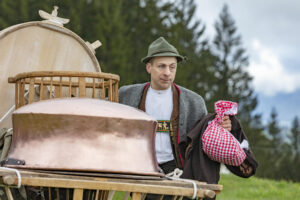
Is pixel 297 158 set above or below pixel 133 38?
below

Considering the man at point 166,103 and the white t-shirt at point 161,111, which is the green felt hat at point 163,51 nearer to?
the man at point 166,103

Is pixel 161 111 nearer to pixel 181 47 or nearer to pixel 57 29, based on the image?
pixel 57 29

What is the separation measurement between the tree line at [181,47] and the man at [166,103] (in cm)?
908

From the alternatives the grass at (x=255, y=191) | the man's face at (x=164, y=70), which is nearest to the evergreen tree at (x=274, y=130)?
the grass at (x=255, y=191)

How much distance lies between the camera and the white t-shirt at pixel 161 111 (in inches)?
161

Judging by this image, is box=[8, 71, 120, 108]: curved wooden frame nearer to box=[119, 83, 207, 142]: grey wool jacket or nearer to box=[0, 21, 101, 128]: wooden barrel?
box=[0, 21, 101, 128]: wooden barrel

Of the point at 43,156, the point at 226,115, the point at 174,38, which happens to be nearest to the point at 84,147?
the point at 43,156

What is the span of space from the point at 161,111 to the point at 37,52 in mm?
1091

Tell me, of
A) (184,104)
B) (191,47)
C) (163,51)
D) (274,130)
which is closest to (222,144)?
(184,104)

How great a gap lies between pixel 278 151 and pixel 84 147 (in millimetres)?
34990

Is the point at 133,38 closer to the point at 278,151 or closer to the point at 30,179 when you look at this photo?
the point at 278,151

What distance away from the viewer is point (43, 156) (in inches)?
100

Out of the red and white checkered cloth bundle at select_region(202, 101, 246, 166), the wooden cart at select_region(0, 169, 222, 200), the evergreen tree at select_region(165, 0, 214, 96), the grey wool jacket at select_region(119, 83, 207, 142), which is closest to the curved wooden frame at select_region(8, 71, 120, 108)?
the grey wool jacket at select_region(119, 83, 207, 142)

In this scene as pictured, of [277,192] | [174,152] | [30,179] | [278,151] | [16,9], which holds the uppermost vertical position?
[16,9]
